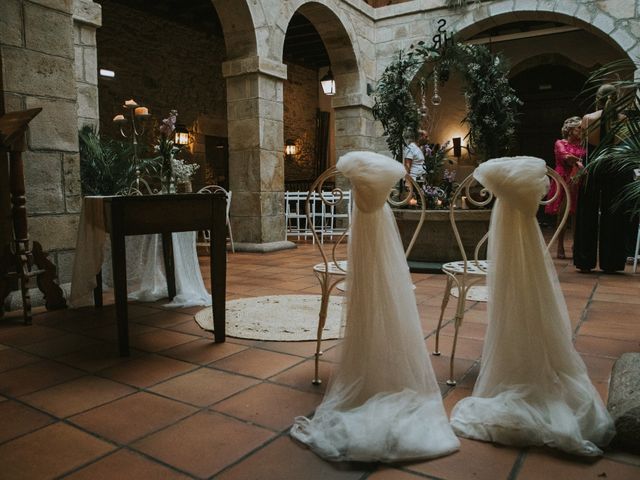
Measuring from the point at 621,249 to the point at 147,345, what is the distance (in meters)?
3.83

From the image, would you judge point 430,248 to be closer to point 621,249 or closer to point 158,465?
point 621,249

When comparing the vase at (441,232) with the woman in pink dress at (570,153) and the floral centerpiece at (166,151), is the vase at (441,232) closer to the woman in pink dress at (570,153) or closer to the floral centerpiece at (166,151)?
the woman in pink dress at (570,153)

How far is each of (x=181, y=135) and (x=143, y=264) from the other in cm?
628

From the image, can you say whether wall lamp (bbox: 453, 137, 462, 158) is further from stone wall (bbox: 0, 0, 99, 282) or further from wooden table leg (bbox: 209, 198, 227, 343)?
wooden table leg (bbox: 209, 198, 227, 343)

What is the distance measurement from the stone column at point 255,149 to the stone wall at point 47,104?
2923mm

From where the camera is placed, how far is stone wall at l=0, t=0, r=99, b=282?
2.97 metres

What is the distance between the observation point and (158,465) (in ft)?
4.46

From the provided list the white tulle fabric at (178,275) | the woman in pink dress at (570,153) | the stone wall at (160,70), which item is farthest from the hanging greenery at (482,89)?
the stone wall at (160,70)

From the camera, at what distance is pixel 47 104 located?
313cm

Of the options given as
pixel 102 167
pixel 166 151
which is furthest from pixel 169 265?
pixel 102 167

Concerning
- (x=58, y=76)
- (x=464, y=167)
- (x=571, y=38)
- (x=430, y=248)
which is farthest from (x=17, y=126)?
(x=571, y=38)

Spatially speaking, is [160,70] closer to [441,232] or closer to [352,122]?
[352,122]

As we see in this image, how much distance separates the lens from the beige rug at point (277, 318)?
257cm

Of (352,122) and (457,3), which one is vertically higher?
(457,3)
